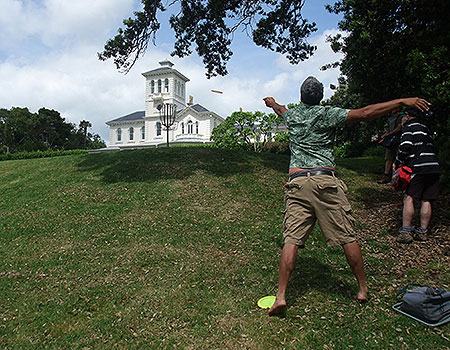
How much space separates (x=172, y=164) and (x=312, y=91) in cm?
773

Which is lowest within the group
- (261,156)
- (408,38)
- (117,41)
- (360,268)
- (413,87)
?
(360,268)

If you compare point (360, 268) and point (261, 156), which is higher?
point (261, 156)

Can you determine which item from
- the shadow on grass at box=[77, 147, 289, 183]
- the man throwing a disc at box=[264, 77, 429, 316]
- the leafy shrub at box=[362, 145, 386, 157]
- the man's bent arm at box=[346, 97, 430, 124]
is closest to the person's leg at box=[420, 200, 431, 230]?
the man throwing a disc at box=[264, 77, 429, 316]

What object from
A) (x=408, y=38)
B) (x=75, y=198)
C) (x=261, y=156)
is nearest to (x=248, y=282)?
(x=75, y=198)

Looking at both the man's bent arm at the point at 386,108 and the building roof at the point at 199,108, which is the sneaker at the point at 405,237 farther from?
the building roof at the point at 199,108

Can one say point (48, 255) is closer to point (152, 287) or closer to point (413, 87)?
point (152, 287)

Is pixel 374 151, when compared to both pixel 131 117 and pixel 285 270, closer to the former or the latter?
pixel 285 270

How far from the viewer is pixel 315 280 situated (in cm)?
423

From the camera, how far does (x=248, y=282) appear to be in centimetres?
433

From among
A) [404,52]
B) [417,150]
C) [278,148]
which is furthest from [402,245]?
[278,148]

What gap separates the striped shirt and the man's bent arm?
210 centimetres

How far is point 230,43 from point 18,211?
29.7 feet

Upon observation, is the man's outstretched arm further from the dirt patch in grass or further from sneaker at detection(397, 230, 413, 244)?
sneaker at detection(397, 230, 413, 244)

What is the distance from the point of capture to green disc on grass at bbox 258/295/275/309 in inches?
145
